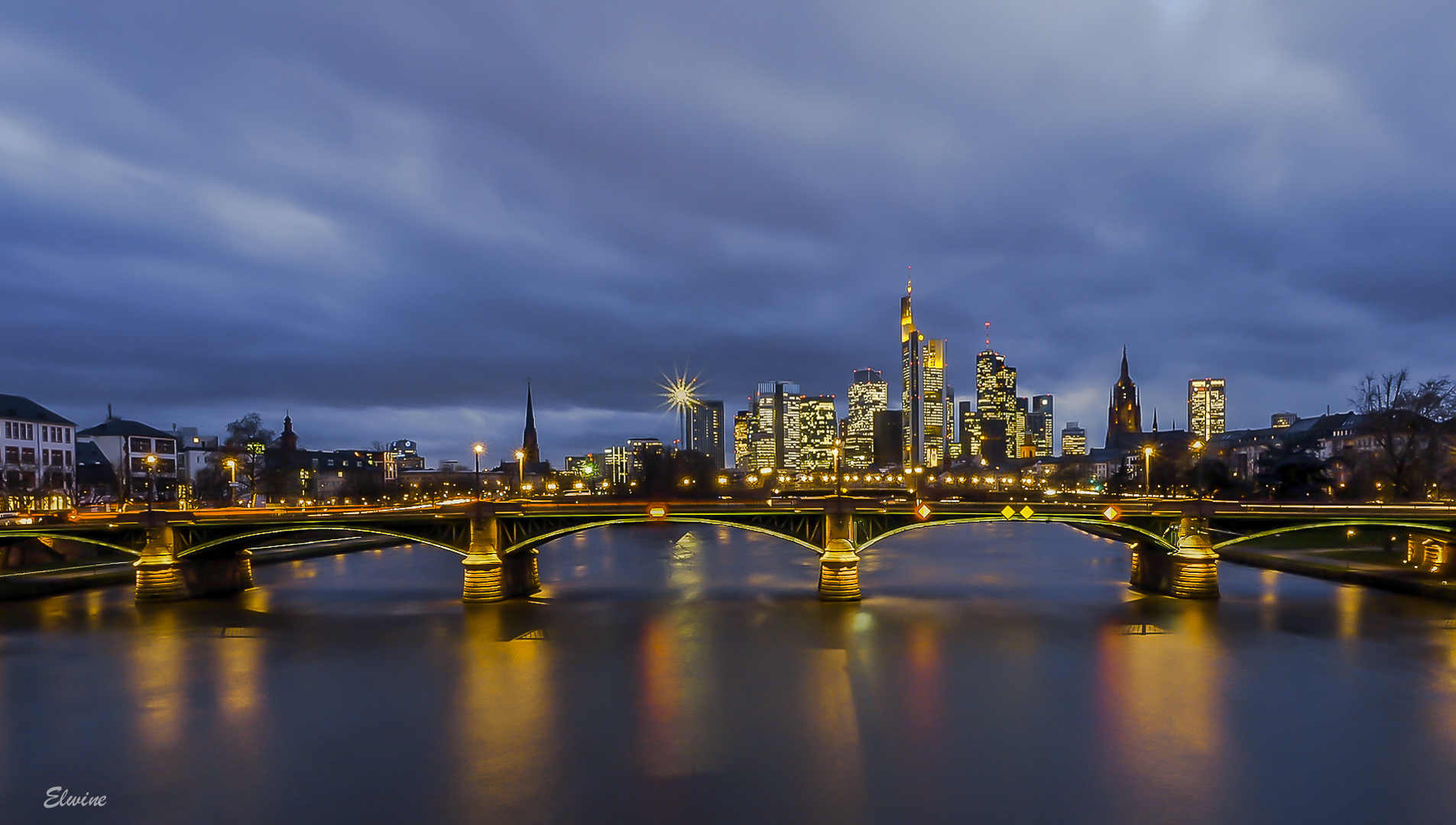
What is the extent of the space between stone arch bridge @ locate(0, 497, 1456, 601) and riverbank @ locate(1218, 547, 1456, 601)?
330 centimetres

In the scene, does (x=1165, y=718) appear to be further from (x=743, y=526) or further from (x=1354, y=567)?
(x=1354, y=567)

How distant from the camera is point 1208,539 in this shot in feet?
161

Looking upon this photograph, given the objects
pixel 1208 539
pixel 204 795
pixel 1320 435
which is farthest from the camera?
pixel 1320 435

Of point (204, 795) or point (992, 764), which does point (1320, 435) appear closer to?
point (992, 764)

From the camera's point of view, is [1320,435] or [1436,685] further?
[1320,435]

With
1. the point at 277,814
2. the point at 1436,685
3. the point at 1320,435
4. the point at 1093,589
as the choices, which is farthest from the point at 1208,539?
the point at 1320,435

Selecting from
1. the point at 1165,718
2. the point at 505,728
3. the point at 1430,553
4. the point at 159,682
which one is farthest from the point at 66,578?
the point at 1430,553

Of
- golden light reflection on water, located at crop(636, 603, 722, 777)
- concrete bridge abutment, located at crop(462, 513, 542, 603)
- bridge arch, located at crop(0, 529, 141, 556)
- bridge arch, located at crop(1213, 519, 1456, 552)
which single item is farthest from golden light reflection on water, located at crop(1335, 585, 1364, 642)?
bridge arch, located at crop(0, 529, 141, 556)

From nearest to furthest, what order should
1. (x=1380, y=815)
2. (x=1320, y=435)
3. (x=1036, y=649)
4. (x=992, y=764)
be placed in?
(x=1380, y=815), (x=992, y=764), (x=1036, y=649), (x=1320, y=435)

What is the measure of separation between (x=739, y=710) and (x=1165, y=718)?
15.2 meters

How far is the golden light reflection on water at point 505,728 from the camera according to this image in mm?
22062

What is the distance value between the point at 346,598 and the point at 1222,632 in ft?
182

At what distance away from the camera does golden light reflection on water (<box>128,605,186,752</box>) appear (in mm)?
27156
